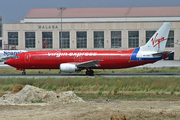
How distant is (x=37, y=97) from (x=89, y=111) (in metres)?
6.43

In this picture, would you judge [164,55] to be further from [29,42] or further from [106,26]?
[29,42]

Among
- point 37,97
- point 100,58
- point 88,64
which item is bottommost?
point 37,97

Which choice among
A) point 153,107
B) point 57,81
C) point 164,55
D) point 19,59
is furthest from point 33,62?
point 153,107

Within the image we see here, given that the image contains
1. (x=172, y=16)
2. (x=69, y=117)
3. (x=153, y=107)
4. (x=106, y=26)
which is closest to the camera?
(x=69, y=117)

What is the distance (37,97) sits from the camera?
20.4 m

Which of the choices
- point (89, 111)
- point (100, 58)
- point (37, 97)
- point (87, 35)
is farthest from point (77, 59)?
point (87, 35)

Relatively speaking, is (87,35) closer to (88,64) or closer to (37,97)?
(88,64)

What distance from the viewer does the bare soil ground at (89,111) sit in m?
13.9

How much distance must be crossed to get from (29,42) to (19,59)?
4152cm

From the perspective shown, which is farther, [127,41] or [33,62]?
[127,41]

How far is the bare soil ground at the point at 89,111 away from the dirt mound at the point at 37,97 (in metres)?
1.33

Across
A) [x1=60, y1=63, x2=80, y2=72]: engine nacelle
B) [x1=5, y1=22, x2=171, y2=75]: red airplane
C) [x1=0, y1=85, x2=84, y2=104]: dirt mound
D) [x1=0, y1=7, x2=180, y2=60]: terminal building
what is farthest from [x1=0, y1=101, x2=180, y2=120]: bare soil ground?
[x1=0, y1=7, x2=180, y2=60]: terminal building

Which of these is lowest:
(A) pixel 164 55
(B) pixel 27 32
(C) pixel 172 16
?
(A) pixel 164 55

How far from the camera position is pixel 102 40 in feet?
272
